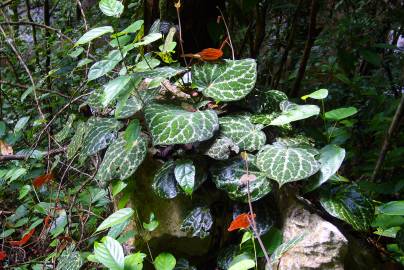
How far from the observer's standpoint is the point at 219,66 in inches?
48.6

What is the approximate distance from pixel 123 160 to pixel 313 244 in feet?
1.97

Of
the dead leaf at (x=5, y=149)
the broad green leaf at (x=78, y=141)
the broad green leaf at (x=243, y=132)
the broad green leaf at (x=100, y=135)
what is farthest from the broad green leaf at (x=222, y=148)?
the dead leaf at (x=5, y=149)

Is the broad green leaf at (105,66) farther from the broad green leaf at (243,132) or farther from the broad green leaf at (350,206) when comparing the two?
the broad green leaf at (350,206)

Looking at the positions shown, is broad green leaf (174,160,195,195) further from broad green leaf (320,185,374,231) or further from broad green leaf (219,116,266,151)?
broad green leaf (320,185,374,231)

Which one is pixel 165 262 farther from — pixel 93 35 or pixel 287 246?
pixel 93 35

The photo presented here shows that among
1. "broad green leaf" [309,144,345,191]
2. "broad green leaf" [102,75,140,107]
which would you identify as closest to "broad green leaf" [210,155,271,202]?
"broad green leaf" [309,144,345,191]

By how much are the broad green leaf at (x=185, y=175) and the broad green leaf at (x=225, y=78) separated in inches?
8.7

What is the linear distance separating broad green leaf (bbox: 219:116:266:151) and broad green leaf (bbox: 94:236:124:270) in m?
0.44

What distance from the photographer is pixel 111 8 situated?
105 centimetres

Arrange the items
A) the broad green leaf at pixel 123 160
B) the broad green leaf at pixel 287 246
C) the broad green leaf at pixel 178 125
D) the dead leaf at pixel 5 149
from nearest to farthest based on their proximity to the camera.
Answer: the broad green leaf at pixel 287 246 → the broad green leaf at pixel 178 125 → the broad green leaf at pixel 123 160 → the dead leaf at pixel 5 149

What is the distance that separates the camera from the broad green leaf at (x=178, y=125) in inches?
40.9

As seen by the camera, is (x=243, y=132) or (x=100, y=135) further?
(x=100, y=135)

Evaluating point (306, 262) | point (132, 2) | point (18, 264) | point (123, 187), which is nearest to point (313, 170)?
point (306, 262)

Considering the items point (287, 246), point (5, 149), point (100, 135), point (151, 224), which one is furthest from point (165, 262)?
point (5, 149)
